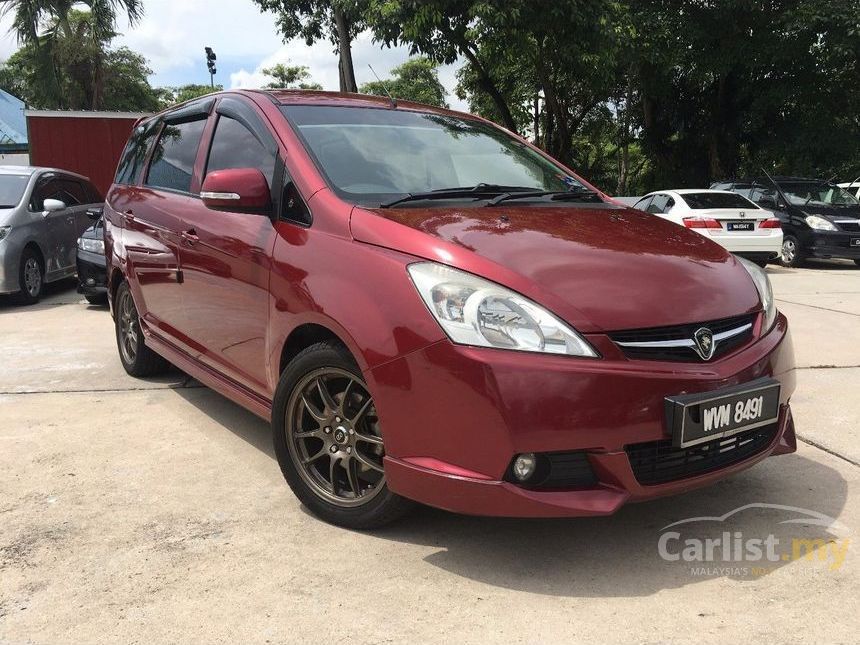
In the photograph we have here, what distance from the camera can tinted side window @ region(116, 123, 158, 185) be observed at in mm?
4848

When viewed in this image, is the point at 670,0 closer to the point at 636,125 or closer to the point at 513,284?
the point at 636,125

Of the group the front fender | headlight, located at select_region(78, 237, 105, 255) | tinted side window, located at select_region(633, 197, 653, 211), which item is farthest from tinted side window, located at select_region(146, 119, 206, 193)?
tinted side window, located at select_region(633, 197, 653, 211)

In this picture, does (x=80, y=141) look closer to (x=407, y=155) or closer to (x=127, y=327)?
(x=127, y=327)

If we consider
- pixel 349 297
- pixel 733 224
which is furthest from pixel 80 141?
pixel 349 297

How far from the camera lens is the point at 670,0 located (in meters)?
18.2

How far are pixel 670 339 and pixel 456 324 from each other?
2.24 feet

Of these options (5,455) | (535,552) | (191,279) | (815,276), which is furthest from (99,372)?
(815,276)

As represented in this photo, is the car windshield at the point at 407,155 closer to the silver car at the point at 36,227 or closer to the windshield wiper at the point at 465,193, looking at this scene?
the windshield wiper at the point at 465,193

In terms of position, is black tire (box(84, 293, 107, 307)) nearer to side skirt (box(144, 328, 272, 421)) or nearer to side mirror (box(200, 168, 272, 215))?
side skirt (box(144, 328, 272, 421))

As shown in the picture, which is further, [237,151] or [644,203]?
[644,203]

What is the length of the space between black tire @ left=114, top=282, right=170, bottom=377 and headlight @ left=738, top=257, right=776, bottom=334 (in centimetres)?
362

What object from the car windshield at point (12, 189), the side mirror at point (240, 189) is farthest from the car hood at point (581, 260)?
the car windshield at point (12, 189)

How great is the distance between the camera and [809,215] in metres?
13.1

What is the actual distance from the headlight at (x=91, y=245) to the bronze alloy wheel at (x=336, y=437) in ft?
19.4
